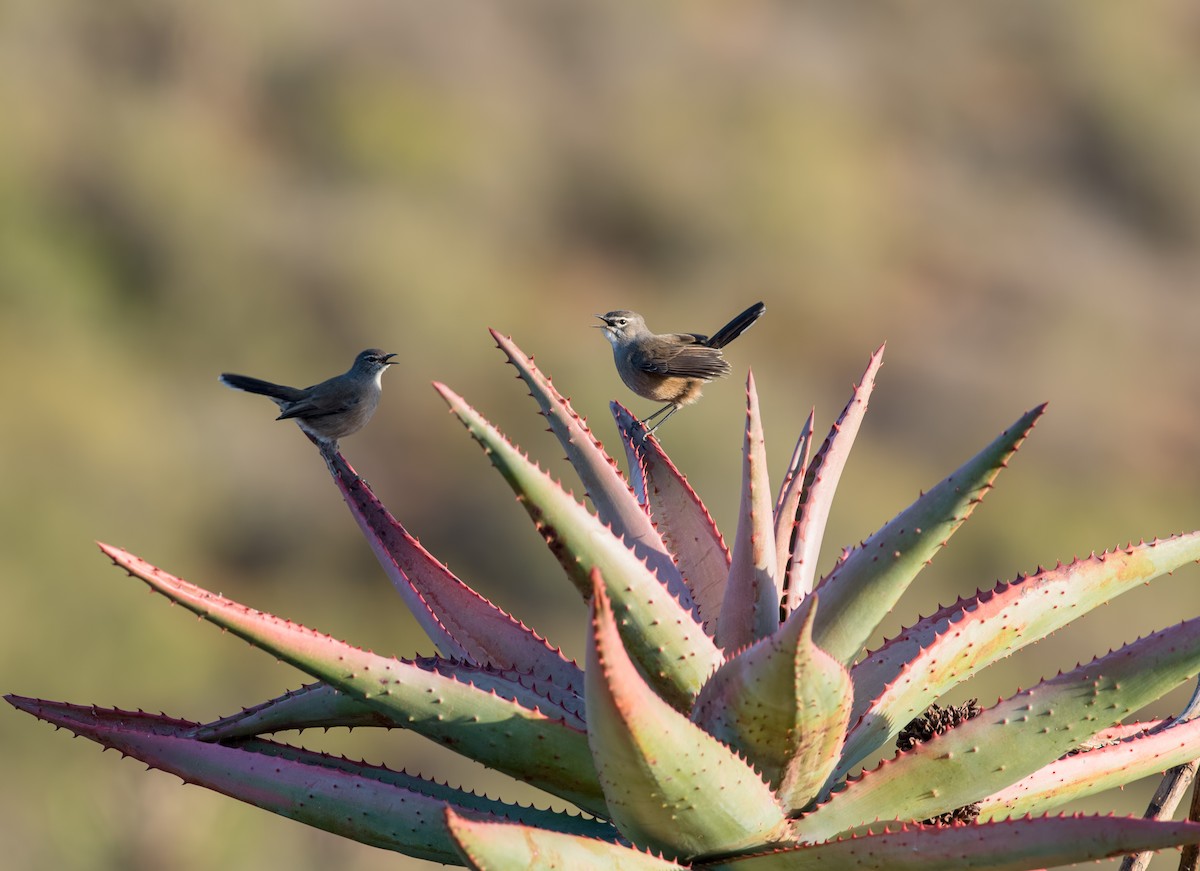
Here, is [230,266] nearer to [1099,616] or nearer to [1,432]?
[1,432]

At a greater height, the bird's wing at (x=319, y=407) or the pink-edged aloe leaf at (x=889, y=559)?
the bird's wing at (x=319, y=407)

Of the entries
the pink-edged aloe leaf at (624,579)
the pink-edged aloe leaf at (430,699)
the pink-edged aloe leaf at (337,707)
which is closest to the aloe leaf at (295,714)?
the pink-edged aloe leaf at (337,707)

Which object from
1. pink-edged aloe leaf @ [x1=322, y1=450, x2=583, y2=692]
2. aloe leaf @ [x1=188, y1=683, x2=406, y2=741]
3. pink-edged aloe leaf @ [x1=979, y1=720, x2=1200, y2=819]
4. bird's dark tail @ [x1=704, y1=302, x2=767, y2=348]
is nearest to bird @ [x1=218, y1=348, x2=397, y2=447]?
bird's dark tail @ [x1=704, y1=302, x2=767, y2=348]

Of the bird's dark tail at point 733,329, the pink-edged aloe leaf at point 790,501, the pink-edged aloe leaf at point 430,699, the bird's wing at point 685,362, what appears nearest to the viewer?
the pink-edged aloe leaf at point 430,699

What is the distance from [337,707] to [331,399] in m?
4.29

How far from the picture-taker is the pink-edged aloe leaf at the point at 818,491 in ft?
9.70

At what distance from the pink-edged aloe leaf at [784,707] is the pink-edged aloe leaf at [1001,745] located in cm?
8

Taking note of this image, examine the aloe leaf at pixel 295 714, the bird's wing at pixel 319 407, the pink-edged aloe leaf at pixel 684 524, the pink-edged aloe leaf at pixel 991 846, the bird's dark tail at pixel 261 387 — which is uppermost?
the bird's dark tail at pixel 261 387

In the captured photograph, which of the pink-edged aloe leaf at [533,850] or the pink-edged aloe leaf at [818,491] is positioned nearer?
the pink-edged aloe leaf at [533,850]

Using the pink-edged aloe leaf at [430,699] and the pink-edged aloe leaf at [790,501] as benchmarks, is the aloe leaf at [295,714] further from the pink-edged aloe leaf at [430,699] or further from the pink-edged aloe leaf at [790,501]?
the pink-edged aloe leaf at [790,501]

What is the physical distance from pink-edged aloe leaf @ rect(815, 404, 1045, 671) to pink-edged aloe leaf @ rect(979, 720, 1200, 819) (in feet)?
1.31

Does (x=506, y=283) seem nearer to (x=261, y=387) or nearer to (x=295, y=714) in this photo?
(x=261, y=387)

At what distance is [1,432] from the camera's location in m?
19.7

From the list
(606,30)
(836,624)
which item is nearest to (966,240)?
(606,30)
